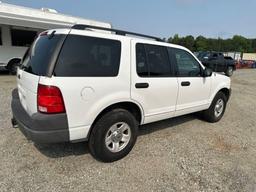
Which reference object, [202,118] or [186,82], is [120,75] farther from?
[202,118]

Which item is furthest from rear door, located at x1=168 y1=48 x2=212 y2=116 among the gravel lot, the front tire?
the front tire

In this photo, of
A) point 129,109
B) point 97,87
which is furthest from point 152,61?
point 97,87

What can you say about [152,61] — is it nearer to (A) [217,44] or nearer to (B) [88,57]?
(B) [88,57]

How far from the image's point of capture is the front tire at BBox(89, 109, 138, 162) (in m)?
2.97

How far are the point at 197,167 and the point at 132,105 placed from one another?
1.38 metres

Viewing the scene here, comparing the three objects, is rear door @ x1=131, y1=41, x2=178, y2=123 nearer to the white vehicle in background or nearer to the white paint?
the white paint

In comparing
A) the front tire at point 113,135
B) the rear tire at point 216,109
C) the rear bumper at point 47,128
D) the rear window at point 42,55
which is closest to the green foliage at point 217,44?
the rear tire at point 216,109

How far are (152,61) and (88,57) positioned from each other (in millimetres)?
1208

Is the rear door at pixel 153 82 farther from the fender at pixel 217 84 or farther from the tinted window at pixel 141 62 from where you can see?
the fender at pixel 217 84


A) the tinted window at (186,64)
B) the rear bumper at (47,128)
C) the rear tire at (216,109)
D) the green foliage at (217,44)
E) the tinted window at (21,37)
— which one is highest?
the green foliage at (217,44)

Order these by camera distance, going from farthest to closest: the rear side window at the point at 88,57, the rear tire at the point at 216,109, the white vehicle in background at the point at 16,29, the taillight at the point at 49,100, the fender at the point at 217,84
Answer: the white vehicle in background at the point at 16,29
the rear tire at the point at 216,109
the fender at the point at 217,84
the rear side window at the point at 88,57
the taillight at the point at 49,100

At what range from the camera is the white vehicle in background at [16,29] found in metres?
9.80

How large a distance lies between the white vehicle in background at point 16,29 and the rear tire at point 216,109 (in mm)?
9067

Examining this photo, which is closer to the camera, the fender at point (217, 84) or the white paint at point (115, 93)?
the white paint at point (115, 93)
